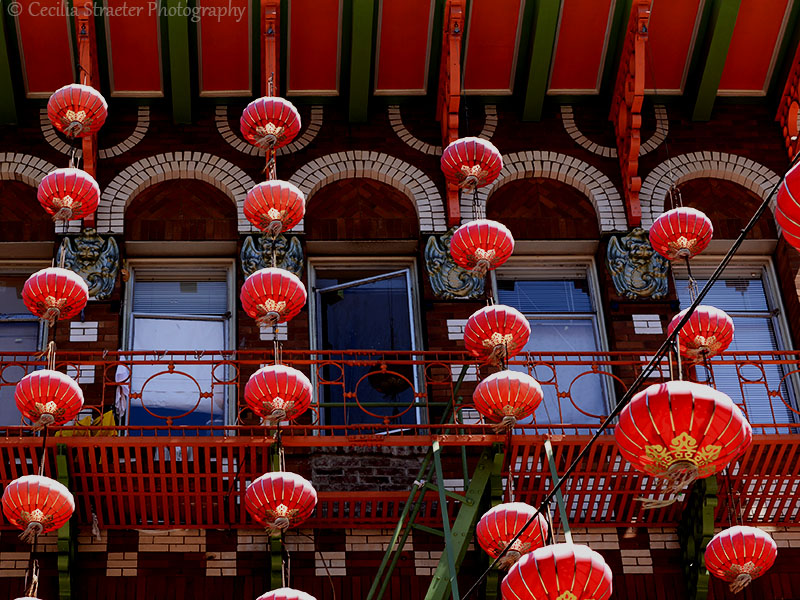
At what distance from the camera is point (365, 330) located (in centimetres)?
1444

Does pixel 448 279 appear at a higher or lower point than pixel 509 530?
higher

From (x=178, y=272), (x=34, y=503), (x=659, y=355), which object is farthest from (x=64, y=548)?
(x=659, y=355)

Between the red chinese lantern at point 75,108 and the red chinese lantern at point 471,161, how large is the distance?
11.6 ft

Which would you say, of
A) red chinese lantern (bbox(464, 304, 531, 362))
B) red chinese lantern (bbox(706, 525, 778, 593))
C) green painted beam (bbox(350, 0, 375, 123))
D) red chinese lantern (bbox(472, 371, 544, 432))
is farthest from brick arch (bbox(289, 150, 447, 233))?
red chinese lantern (bbox(706, 525, 778, 593))

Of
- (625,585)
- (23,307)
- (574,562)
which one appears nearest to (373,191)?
(23,307)

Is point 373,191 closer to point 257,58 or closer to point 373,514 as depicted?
point 257,58

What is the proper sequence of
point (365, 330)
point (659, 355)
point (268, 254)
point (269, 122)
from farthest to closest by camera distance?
1. point (365, 330)
2. point (268, 254)
3. point (269, 122)
4. point (659, 355)

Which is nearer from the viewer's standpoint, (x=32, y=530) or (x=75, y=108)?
(x=32, y=530)

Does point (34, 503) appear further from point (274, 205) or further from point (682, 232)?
point (682, 232)

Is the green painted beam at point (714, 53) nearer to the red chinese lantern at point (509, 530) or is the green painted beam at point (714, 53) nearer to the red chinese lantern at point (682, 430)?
the red chinese lantern at point (509, 530)

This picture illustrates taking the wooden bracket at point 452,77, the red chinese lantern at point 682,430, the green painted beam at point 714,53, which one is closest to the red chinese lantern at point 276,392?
the red chinese lantern at point 682,430

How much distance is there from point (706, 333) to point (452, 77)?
4.32m

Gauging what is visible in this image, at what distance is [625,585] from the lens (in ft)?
41.0

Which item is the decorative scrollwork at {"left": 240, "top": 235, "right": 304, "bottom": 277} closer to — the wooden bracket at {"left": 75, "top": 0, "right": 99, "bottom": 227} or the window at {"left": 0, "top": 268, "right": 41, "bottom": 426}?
the wooden bracket at {"left": 75, "top": 0, "right": 99, "bottom": 227}
